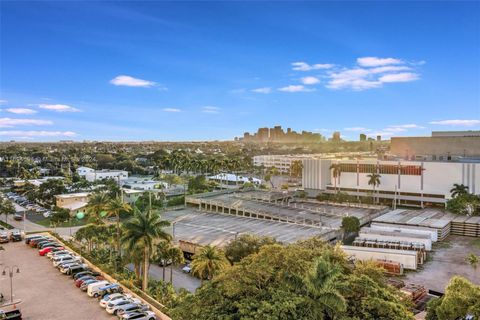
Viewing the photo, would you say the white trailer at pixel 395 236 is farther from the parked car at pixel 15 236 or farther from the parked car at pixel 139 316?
the parked car at pixel 15 236

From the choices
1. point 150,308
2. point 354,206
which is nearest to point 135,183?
point 354,206

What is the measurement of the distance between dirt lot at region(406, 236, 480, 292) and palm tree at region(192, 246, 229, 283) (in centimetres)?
1836

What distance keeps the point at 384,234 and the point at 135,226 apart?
32.0m

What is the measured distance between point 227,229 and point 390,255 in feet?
65.0

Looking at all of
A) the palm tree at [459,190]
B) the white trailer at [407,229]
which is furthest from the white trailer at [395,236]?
the palm tree at [459,190]

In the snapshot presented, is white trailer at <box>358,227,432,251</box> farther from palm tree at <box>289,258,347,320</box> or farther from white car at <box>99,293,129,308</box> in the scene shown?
palm tree at <box>289,258,347,320</box>

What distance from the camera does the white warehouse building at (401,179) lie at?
70938 mm

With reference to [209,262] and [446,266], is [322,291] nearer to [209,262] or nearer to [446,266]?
[209,262]

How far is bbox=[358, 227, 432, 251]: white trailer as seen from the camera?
45.2 m

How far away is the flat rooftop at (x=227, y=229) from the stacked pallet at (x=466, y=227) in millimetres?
18759

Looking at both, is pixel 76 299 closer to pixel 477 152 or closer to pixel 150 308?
pixel 150 308

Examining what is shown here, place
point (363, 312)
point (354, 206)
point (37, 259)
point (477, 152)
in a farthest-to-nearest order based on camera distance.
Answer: point (477, 152) → point (354, 206) → point (37, 259) → point (363, 312)

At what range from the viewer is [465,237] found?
52375mm

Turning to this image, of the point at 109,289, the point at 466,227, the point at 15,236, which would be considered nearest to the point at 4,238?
the point at 15,236
